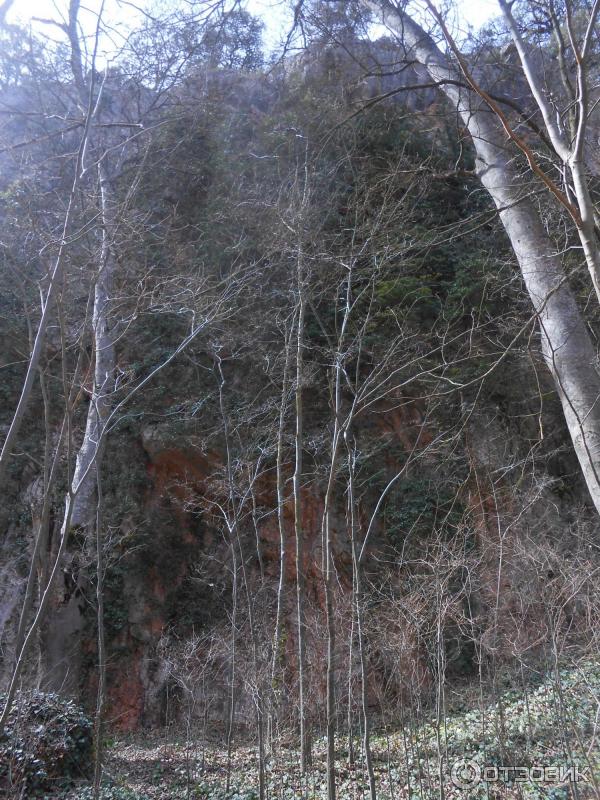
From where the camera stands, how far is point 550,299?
126 inches

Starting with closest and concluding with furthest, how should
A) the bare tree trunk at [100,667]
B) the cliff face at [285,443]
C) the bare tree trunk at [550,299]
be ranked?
the bare tree trunk at [550,299], the bare tree trunk at [100,667], the cliff face at [285,443]

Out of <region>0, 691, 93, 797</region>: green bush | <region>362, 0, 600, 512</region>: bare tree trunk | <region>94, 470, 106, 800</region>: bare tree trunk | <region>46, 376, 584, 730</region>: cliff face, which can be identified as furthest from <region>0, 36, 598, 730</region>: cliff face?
<region>362, 0, 600, 512</region>: bare tree trunk

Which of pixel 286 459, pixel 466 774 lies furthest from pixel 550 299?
pixel 286 459

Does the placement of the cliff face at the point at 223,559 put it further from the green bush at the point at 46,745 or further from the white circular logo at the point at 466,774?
the white circular logo at the point at 466,774

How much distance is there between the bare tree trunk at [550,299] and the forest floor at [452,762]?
4.84ft

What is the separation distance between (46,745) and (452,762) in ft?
11.5

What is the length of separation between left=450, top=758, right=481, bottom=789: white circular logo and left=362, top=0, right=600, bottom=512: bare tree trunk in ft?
9.61

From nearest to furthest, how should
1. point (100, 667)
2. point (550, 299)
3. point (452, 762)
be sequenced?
point (550, 299) → point (452, 762) → point (100, 667)

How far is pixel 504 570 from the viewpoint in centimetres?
637

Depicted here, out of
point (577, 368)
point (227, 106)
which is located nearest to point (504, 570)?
point (577, 368)

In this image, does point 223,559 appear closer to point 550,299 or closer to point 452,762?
point 452,762

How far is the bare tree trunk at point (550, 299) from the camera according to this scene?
285 centimetres

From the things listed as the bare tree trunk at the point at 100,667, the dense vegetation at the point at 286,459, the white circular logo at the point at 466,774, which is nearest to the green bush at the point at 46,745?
the dense vegetation at the point at 286,459

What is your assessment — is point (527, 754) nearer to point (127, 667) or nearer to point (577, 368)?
point (577, 368)
